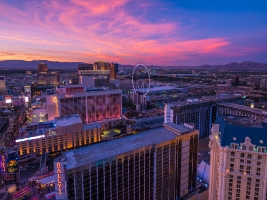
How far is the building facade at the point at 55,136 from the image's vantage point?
190 ft

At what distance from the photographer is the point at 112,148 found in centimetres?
3136

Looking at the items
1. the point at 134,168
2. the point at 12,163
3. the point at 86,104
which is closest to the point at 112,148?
the point at 134,168

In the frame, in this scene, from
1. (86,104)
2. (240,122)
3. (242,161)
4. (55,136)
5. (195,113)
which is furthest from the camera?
(86,104)

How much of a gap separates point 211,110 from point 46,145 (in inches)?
2174

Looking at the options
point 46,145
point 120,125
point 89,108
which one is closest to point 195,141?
point 46,145

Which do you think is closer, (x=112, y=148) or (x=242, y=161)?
(x=242, y=161)

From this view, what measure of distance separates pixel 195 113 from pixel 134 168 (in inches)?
1599

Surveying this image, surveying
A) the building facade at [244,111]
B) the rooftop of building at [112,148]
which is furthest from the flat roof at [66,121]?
the building facade at [244,111]

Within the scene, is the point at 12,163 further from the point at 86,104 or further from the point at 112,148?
the point at 86,104

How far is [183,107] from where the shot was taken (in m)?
62.7

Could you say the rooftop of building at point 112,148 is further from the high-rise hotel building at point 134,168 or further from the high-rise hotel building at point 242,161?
the high-rise hotel building at point 242,161

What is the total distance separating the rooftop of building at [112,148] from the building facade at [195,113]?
22892 mm

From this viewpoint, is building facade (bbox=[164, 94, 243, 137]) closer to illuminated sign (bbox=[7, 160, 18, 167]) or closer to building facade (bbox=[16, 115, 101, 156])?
building facade (bbox=[16, 115, 101, 156])

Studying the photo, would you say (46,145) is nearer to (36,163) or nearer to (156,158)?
(36,163)
